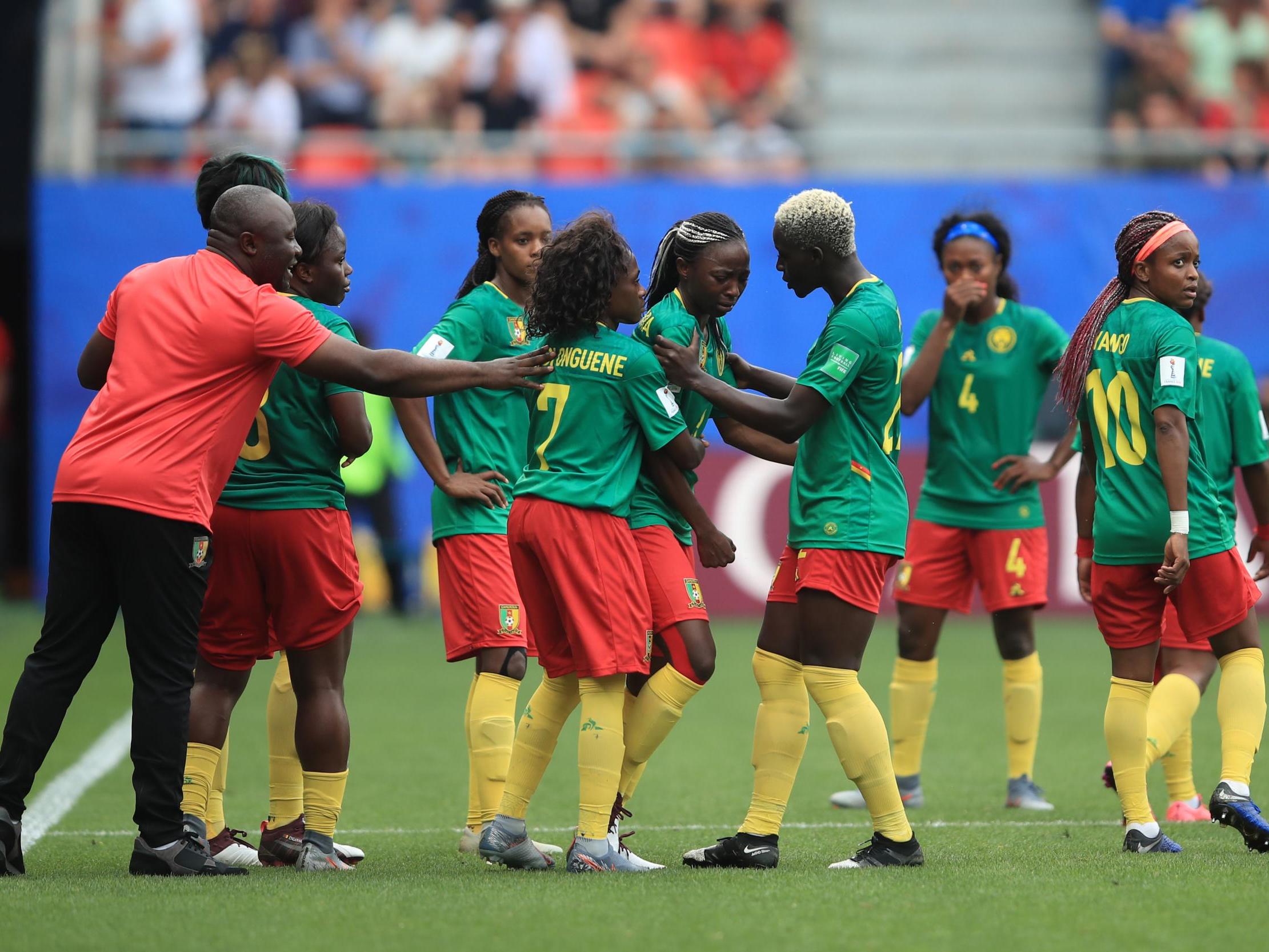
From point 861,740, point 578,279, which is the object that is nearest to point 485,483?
point 578,279

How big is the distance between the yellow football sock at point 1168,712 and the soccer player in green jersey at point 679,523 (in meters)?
1.71

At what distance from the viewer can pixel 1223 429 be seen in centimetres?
632

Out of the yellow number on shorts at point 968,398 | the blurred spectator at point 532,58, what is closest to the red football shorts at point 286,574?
the yellow number on shorts at point 968,398

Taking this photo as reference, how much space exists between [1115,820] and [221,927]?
154 inches

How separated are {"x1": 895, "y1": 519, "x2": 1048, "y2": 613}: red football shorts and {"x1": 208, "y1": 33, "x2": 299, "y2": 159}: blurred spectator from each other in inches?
452

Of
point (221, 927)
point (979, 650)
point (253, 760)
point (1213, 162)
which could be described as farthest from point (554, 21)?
point (221, 927)

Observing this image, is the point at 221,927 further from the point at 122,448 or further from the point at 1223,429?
the point at 1223,429

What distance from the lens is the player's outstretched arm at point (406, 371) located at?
210 inches

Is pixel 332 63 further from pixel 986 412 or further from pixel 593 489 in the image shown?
pixel 593 489

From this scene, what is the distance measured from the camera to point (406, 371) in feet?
17.5

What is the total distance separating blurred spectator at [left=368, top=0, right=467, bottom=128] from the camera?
18.2 metres

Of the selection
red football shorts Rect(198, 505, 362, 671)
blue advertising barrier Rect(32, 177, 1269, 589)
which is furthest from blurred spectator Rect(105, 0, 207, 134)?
red football shorts Rect(198, 505, 362, 671)

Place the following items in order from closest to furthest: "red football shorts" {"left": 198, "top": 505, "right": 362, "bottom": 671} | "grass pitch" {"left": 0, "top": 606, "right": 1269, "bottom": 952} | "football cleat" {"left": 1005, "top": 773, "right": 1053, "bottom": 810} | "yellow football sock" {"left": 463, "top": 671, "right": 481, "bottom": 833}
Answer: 1. "grass pitch" {"left": 0, "top": 606, "right": 1269, "bottom": 952}
2. "red football shorts" {"left": 198, "top": 505, "right": 362, "bottom": 671}
3. "yellow football sock" {"left": 463, "top": 671, "right": 481, "bottom": 833}
4. "football cleat" {"left": 1005, "top": 773, "right": 1053, "bottom": 810}

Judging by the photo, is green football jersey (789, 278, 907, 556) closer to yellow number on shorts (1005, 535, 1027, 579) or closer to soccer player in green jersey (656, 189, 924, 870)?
soccer player in green jersey (656, 189, 924, 870)
